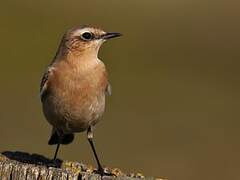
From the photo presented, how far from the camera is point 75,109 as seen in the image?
11.0 m

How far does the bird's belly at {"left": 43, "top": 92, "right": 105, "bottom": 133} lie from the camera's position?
431 inches

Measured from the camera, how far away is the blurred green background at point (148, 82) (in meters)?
19.1

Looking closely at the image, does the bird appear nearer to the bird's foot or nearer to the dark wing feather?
the dark wing feather

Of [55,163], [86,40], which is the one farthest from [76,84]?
[55,163]

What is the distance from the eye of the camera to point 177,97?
24672mm

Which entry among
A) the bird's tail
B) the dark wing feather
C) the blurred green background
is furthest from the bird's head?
the blurred green background

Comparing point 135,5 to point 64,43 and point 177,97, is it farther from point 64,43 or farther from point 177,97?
point 64,43

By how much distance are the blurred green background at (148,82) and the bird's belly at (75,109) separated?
6956 mm

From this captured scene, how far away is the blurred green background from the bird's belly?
6.96 metres

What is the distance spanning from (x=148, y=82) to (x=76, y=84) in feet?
49.4

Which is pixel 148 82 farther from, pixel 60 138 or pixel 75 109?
pixel 75 109

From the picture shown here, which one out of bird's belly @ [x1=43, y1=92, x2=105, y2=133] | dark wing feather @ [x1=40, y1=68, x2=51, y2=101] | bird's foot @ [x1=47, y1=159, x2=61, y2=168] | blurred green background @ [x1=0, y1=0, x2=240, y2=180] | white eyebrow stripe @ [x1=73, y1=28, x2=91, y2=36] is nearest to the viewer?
bird's foot @ [x1=47, y1=159, x2=61, y2=168]

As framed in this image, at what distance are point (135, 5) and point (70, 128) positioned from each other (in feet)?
97.5

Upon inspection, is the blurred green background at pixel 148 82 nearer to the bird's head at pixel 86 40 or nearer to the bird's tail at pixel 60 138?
the bird's tail at pixel 60 138
